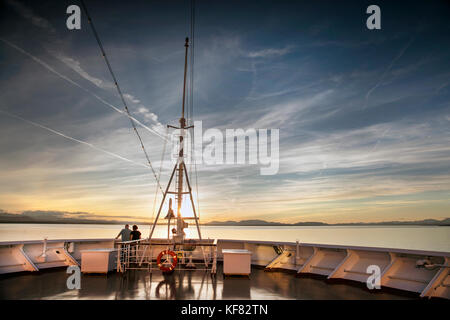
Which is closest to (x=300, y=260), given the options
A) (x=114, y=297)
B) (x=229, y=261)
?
(x=229, y=261)

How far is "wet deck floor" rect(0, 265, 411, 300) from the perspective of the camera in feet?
19.0

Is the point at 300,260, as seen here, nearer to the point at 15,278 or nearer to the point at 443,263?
the point at 443,263

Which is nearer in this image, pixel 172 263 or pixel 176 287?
pixel 176 287

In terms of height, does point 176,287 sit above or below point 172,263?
below

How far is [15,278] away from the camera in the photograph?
24.0ft

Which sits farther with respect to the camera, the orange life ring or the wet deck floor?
the orange life ring

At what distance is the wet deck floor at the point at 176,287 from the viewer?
19.0 feet

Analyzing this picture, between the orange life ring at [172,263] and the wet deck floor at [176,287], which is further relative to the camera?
the orange life ring at [172,263]

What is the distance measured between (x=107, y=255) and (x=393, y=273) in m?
7.19

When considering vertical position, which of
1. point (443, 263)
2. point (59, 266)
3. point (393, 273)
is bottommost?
point (59, 266)

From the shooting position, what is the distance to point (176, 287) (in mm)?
6582

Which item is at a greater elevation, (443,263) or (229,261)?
(443,263)
